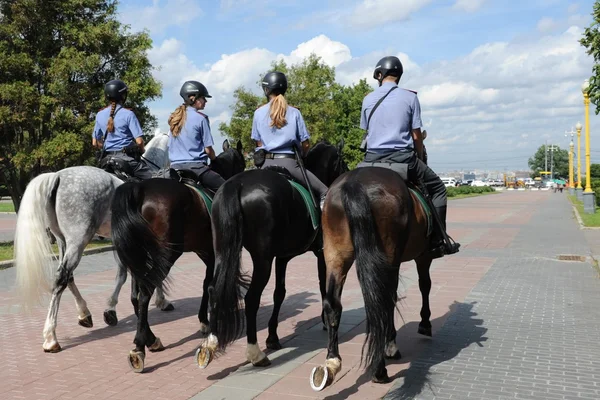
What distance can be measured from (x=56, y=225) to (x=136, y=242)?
1.70m

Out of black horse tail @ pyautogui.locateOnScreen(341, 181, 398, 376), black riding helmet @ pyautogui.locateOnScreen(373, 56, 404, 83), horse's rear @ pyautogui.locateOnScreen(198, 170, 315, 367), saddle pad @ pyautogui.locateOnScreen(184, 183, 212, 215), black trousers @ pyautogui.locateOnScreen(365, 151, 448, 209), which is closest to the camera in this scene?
black horse tail @ pyautogui.locateOnScreen(341, 181, 398, 376)

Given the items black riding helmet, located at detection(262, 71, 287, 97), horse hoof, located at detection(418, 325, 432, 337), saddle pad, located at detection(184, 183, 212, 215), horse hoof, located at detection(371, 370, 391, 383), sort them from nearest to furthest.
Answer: horse hoof, located at detection(371, 370, 391, 383) → black riding helmet, located at detection(262, 71, 287, 97) → saddle pad, located at detection(184, 183, 212, 215) → horse hoof, located at detection(418, 325, 432, 337)

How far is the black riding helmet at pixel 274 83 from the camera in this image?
602cm

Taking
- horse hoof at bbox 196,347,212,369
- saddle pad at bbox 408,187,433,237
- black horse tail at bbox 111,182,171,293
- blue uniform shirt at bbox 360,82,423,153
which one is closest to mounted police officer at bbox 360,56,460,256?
blue uniform shirt at bbox 360,82,423,153

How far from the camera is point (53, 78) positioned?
14.7 m

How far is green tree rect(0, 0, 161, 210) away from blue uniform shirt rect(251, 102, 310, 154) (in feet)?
31.7

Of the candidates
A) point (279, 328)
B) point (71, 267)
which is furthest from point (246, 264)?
point (71, 267)

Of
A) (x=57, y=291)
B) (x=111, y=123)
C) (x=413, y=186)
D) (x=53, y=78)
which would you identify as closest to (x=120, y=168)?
(x=111, y=123)

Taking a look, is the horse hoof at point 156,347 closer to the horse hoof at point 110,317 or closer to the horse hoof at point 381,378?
the horse hoof at point 110,317

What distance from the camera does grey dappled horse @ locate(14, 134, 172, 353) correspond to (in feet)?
20.0

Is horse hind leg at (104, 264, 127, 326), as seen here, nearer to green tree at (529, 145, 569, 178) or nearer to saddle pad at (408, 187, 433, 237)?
saddle pad at (408, 187, 433, 237)

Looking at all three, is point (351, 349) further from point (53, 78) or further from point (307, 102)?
point (307, 102)

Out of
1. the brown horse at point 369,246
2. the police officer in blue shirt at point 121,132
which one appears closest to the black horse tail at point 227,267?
the brown horse at point 369,246

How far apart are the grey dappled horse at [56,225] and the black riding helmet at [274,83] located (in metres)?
2.17
